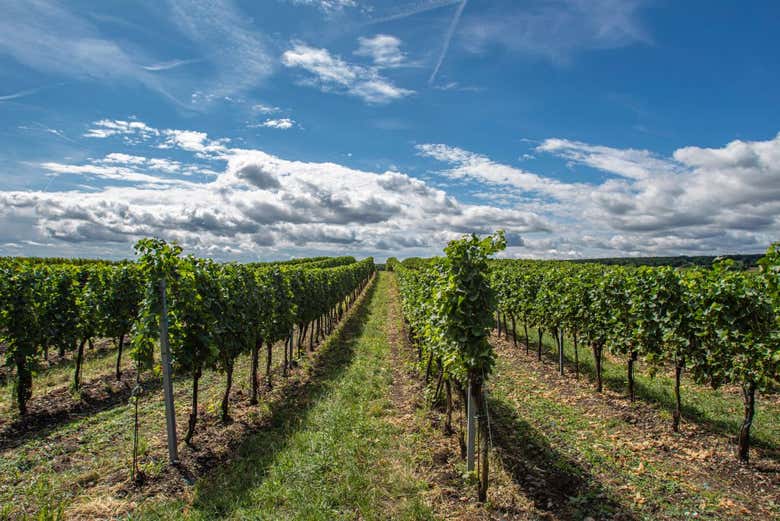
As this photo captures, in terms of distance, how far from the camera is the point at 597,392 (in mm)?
12703

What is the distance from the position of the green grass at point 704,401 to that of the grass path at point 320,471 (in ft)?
24.5

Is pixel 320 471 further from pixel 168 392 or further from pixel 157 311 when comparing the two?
pixel 157 311

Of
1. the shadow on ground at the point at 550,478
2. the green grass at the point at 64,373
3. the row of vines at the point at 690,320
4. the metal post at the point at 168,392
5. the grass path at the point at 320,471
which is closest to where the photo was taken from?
the grass path at the point at 320,471

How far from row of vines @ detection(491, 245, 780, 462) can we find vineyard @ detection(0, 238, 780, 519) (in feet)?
0.16

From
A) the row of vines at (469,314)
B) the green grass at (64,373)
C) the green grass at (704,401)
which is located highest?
the row of vines at (469,314)

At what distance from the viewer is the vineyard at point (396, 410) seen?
674 centimetres

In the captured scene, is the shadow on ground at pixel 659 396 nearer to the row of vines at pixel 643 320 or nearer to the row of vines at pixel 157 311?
the row of vines at pixel 643 320

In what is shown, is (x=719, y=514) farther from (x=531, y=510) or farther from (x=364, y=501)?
(x=364, y=501)

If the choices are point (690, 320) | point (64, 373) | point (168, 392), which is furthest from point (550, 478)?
point (64, 373)

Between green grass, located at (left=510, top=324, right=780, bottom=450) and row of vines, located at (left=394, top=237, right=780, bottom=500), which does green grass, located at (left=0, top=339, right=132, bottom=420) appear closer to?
row of vines, located at (left=394, top=237, right=780, bottom=500)

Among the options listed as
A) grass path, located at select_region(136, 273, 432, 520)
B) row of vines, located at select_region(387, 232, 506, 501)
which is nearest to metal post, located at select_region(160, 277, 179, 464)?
grass path, located at select_region(136, 273, 432, 520)

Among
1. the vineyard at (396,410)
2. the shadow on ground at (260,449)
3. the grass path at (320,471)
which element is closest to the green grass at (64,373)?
the vineyard at (396,410)

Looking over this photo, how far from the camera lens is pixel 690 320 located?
9.70 metres

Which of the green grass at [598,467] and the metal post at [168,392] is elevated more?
the metal post at [168,392]
